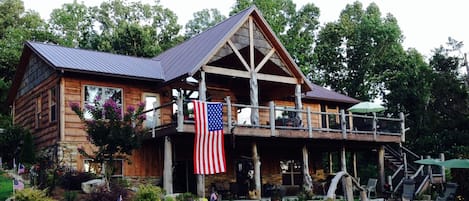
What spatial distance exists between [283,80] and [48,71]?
9891 millimetres

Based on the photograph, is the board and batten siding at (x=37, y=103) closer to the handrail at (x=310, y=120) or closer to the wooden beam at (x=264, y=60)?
the handrail at (x=310, y=120)

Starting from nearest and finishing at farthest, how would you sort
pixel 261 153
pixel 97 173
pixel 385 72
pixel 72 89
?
pixel 97 173, pixel 72 89, pixel 261 153, pixel 385 72

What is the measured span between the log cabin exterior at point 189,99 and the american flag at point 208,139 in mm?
501

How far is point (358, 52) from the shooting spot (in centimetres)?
4391

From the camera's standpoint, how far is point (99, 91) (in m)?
22.1

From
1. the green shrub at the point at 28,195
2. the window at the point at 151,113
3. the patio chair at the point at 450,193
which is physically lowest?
the patio chair at the point at 450,193

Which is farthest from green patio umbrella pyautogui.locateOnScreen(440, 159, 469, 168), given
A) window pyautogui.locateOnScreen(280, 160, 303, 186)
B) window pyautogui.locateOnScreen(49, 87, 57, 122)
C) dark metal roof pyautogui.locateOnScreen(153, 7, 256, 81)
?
window pyautogui.locateOnScreen(49, 87, 57, 122)

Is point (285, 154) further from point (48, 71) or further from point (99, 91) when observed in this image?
point (48, 71)

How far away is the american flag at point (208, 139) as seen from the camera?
18938mm

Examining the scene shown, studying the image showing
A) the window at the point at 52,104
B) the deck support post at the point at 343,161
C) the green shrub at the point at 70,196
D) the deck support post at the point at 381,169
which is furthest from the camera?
the deck support post at the point at 381,169

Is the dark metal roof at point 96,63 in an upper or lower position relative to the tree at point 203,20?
lower

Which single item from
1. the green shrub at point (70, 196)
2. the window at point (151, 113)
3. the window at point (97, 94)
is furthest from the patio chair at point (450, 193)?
the window at point (97, 94)

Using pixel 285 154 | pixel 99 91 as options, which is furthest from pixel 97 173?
pixel 285 154

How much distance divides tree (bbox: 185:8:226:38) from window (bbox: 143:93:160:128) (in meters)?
28.9
